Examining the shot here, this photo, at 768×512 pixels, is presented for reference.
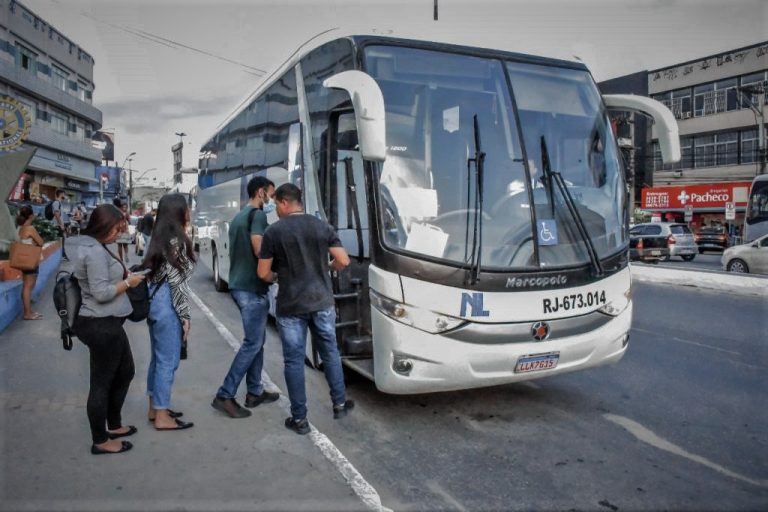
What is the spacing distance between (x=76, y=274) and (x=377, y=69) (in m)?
2.77

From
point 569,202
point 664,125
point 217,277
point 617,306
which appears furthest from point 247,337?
point 217,277

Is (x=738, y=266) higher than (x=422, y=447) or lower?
higher

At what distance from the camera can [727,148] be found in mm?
42656

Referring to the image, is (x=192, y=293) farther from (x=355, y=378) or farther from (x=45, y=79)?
(x=45, y=79)

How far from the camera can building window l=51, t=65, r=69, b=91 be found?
48.8 meters

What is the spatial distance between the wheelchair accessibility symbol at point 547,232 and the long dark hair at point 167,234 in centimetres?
275

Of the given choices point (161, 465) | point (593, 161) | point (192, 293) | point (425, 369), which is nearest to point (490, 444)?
point (425, 369)

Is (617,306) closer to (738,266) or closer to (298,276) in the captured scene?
(298,276)

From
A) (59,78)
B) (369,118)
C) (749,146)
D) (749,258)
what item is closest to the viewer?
(369,118)

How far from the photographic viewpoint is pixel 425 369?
14.2 feet

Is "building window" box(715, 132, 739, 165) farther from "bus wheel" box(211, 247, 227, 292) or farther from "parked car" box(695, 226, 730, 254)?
"bus wheel" box(211, 247, 227, 292)

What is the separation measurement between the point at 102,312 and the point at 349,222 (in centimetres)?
211

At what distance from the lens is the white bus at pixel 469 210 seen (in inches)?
171

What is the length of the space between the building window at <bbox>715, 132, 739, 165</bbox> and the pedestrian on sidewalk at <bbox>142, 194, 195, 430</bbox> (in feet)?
153
